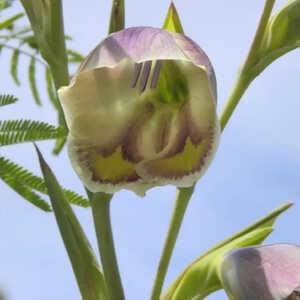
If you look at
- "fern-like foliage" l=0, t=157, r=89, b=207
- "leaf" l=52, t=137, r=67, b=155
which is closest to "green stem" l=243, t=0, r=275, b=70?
"fern-like foliage" l=0, t=157, r=89, b=207

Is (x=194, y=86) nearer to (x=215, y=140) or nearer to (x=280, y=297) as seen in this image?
(x=215, y=140)

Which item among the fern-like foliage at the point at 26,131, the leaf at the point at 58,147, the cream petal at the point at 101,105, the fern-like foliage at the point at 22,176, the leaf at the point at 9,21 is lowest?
the leaf at the point at 58,147

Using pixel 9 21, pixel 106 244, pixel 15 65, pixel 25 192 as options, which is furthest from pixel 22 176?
pixel 15 65

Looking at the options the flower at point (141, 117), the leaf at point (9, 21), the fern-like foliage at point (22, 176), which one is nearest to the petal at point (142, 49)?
the flower at point (141, 117)

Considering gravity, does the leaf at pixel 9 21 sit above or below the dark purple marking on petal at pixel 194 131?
below

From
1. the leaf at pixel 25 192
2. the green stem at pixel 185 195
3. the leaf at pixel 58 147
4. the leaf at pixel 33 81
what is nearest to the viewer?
the green stem at pixel 185 195

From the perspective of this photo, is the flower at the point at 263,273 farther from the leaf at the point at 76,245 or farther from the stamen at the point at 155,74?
the stamen at the point at 155,74

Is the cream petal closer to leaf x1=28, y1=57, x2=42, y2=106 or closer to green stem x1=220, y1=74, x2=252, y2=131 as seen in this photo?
green stem x1=220, y1=74, x2=252, y2=131
